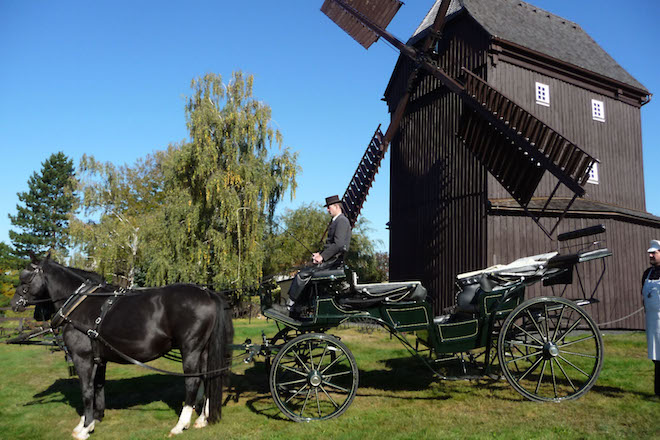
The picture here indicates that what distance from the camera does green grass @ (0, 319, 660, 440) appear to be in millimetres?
5438

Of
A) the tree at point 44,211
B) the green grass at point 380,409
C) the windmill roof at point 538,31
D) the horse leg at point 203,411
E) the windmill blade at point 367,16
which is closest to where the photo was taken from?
the green grass at point 380,409

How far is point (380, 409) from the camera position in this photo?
643 centimetres

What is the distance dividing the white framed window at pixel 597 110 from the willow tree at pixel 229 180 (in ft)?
47.2

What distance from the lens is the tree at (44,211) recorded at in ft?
180

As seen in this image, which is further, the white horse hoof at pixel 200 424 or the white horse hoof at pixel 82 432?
the white horse hoof at pixel 200 424

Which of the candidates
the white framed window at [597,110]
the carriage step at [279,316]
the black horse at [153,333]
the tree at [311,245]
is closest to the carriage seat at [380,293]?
the carriage step at [279,316]

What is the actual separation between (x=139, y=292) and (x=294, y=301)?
2.30m

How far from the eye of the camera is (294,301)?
22.1 ft

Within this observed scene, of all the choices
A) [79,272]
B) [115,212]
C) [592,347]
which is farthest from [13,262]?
[592,347]

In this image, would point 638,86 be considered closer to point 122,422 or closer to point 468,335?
point 468,335

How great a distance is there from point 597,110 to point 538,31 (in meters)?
4.06

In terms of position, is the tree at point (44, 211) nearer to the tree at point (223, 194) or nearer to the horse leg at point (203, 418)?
the tree at point (223, 194)

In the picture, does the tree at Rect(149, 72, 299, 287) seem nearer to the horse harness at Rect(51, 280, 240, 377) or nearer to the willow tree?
the willow tree

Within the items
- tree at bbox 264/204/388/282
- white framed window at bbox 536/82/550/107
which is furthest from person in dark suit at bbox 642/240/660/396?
tree at bbox 264/204/388/282
